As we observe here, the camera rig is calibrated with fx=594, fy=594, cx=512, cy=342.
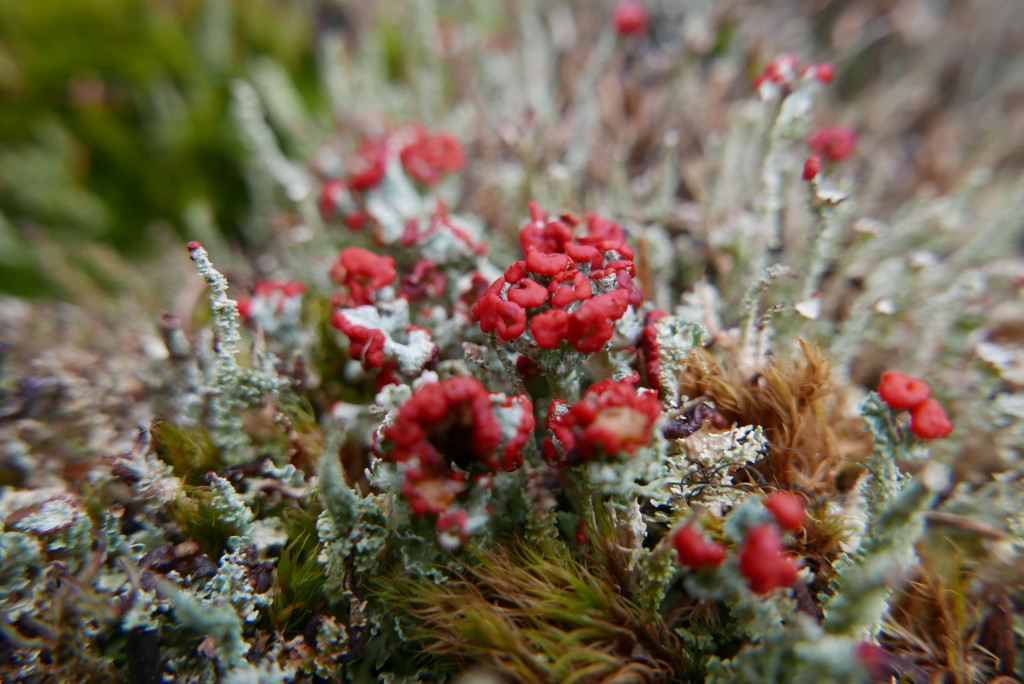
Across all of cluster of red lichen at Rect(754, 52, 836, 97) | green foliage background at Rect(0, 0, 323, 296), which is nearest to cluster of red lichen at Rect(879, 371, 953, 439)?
cluster of red lichen at Rect(754, 52, 836, 97)

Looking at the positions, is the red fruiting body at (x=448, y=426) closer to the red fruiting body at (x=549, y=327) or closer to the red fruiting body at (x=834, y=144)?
the red fruiting body at (x=549, y=327)

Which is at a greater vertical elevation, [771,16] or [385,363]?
[771,16]

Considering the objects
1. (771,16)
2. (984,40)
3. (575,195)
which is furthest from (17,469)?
(984,40)

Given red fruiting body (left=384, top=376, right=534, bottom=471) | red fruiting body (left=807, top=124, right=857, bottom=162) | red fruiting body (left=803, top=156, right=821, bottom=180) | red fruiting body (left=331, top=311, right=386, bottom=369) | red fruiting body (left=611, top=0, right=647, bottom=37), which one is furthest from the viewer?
red fruiting body (left=611, top=0, right=647, bottom=37)

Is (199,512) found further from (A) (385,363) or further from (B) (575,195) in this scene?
(B) (575,195)

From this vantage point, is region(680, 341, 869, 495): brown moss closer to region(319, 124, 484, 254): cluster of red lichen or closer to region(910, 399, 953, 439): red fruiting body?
region(910, 399, 953, 439): red fruiting body

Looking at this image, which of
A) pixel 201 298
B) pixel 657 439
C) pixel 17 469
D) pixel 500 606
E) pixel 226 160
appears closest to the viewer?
pixel 657 439
